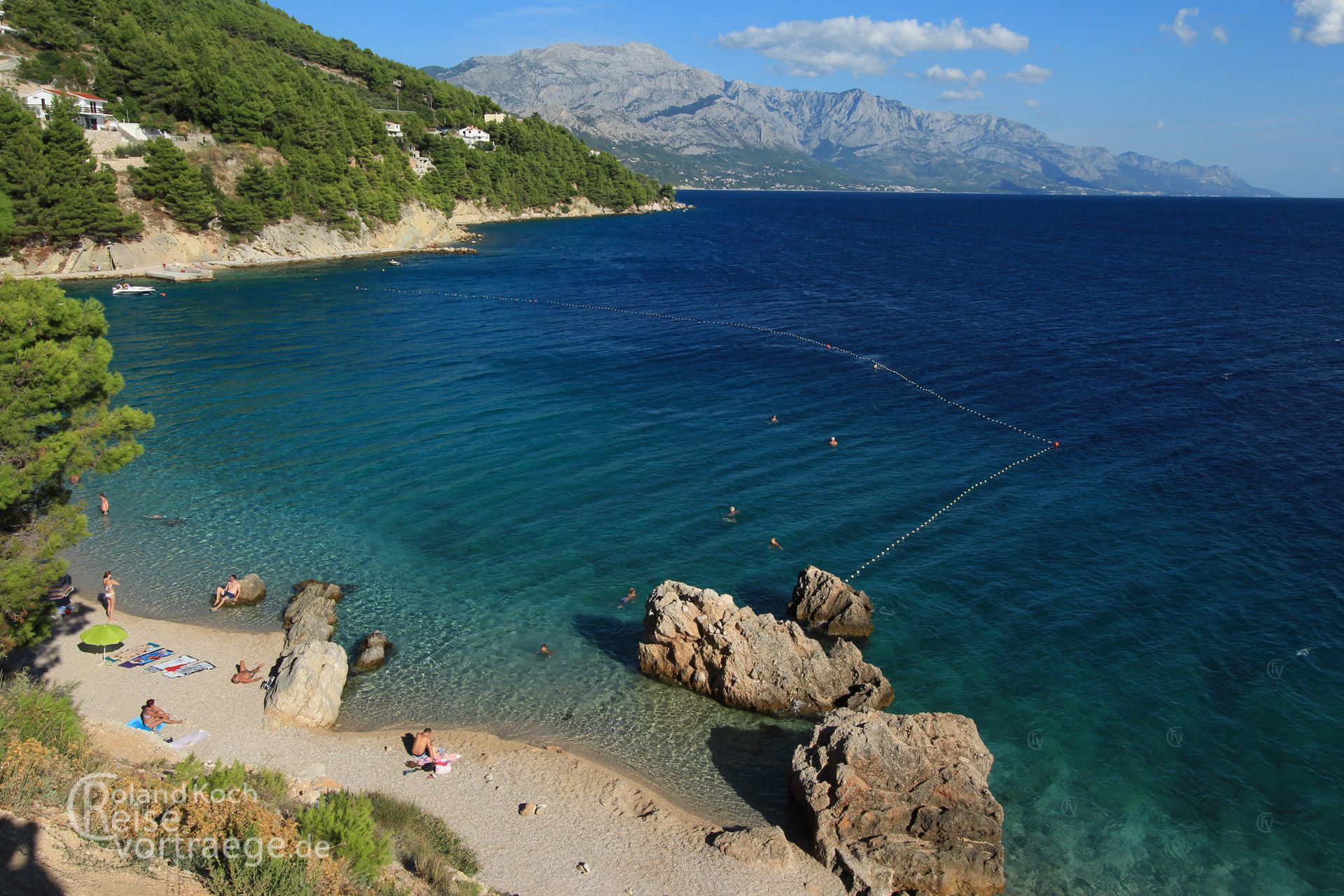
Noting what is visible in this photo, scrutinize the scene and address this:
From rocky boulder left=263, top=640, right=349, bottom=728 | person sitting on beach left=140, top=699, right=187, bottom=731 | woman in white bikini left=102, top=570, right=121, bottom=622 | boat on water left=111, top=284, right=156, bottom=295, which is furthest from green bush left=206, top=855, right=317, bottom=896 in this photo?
boat on water left=111, top=284, right=156, bottom=295

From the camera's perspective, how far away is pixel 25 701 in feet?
58.1

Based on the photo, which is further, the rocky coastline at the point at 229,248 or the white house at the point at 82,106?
the white house at the point at 82,106

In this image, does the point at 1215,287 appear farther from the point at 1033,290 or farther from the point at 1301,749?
the point at 1301,749

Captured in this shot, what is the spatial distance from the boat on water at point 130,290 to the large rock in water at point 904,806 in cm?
8714

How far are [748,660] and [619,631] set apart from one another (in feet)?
18.4

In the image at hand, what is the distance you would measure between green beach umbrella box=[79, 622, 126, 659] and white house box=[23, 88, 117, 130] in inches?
3861

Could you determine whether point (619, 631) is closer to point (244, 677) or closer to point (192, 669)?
point (244, 677)

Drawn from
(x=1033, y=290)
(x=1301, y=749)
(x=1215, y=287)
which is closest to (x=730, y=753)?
(x=1301, y=749)

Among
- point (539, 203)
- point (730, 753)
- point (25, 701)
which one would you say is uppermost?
point (539, 203)

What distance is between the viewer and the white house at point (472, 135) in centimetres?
18588

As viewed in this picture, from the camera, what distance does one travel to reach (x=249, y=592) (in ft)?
96.3

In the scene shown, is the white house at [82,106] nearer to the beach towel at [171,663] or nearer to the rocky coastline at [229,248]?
the rocky coastline at [229,248]

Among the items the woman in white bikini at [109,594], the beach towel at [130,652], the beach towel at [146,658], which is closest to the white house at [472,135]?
the woman in white bikini at [109,594]

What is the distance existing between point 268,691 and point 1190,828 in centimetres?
2595
